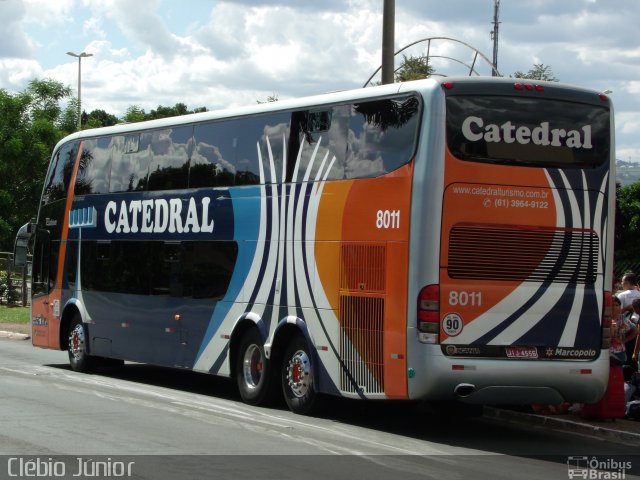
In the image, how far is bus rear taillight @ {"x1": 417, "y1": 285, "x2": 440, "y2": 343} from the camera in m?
12.1

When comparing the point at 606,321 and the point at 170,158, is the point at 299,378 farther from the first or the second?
the point at 170,158

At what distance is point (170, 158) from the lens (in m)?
17.5

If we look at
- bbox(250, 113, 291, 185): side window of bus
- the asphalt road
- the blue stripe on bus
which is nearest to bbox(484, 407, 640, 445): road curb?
the asphalt road

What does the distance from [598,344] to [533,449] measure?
5.31ft

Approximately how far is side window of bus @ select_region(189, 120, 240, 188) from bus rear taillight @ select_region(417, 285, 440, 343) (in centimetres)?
470

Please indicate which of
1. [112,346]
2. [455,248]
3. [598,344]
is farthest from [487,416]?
[112,346]

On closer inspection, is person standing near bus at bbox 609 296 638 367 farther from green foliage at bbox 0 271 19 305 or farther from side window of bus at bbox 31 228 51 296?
green foliage at bbox 0 271 19 305

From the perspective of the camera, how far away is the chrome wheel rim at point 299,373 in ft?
46.3

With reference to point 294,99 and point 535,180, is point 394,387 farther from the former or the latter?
point 294,99

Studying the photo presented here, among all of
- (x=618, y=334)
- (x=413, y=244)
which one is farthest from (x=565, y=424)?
(x=413, y=244)

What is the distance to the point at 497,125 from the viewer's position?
12.4 metres

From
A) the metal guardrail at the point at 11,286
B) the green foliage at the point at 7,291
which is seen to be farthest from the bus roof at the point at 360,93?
the green foliage at the point at 7,291

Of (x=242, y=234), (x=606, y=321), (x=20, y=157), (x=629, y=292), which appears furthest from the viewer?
(x=20, y=157)

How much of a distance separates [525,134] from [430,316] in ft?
7.53
